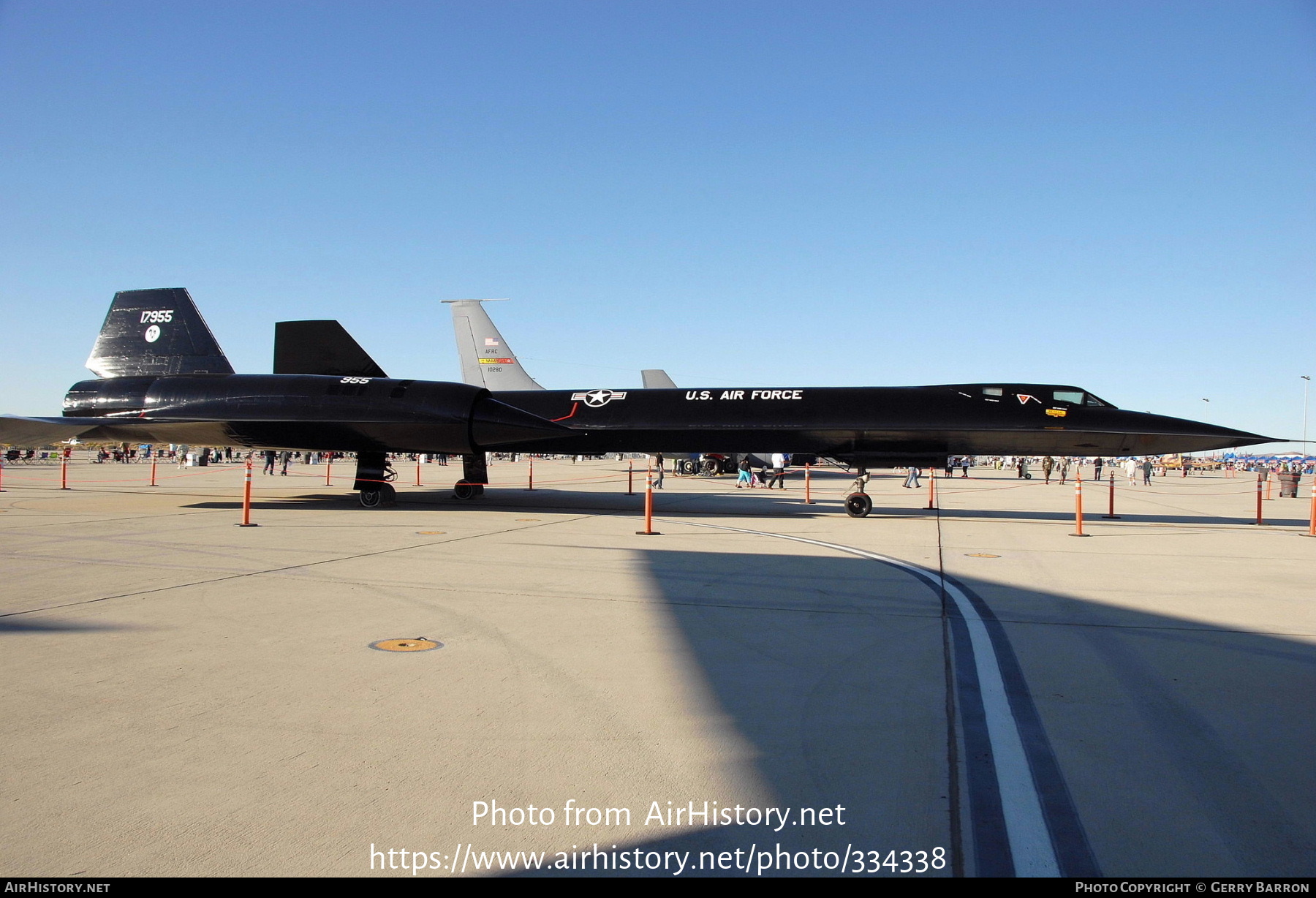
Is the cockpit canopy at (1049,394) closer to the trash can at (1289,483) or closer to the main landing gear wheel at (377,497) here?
the main landing gear wheel at (377,497)

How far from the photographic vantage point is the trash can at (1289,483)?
99.5 ft

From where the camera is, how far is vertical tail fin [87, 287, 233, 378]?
1925 centimetres

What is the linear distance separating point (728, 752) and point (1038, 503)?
24.4m

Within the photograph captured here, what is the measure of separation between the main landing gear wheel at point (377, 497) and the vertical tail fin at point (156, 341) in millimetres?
4674

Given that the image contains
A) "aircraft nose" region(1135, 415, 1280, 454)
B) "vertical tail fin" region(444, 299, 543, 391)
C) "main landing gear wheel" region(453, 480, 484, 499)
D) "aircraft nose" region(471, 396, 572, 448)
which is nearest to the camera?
"aircraft nose" region(1135, 415, 1280, 454)

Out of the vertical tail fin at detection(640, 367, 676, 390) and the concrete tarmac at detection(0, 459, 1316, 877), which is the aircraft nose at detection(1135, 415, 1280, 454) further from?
the vertical tail fin at detection(640, 367, 676, 390)

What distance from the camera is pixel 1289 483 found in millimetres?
32250

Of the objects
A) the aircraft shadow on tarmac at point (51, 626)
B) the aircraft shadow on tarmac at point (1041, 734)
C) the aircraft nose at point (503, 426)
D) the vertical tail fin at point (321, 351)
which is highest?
the vertical tail fin at point (321, 351)

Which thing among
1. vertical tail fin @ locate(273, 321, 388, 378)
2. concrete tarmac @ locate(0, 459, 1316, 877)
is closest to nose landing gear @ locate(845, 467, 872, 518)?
concrete tarmac @ locate(0, 459, 1316, 877)

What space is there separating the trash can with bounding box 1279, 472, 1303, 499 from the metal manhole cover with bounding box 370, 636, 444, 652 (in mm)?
34004

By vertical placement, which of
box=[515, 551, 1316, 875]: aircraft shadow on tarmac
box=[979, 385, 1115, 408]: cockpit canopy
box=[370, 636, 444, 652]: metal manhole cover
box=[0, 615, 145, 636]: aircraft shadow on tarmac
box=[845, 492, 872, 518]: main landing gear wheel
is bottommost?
box=[370, 636, 444, 652]: metal manhole cover

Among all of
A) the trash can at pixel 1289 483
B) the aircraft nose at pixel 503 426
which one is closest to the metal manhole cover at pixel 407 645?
the aircraft nose at pixel 503 426

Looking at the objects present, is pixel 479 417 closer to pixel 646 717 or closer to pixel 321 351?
pixel 321 351
